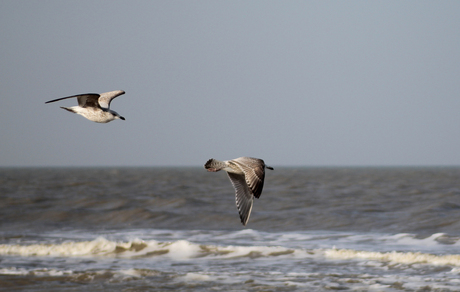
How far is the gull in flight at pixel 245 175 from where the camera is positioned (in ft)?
20.8

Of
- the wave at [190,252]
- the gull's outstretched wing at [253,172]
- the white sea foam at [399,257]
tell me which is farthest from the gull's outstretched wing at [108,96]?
the white sea foam at [399,257]

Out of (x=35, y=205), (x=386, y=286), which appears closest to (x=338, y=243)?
(x=386, y=286)

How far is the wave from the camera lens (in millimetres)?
16844

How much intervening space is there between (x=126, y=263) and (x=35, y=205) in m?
18.2

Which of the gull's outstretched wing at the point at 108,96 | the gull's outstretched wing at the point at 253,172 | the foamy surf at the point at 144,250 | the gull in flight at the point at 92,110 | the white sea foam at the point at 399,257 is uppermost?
the gull's outstretched wing at the point at 108,96

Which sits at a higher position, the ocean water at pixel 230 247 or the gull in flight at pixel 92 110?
the gull in flight at pixel 92 110

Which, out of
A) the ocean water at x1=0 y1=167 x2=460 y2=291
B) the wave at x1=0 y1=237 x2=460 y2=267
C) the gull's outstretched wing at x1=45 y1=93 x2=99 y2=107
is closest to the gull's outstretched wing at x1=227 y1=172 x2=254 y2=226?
the gull's outstretched wing at x1=45 y1=93 x2=99 y2=107

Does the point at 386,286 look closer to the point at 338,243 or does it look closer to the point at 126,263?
the point at 338,243

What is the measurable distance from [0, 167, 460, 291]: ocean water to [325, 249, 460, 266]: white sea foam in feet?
0.10

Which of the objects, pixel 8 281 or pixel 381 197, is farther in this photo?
pixel 381 197

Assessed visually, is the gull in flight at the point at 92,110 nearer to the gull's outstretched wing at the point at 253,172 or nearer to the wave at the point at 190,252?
the gull's outstretched wing at the point at 253,172

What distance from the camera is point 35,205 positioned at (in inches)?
1307

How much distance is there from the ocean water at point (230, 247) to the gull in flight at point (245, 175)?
5933mm

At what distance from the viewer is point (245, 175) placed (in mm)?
6414
